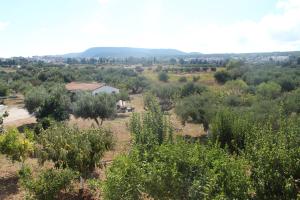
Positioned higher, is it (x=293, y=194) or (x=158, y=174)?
(x=158, y=174)

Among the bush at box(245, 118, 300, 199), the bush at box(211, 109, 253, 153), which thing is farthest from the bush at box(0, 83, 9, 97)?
the bush at box(245, 118, 300, 199)

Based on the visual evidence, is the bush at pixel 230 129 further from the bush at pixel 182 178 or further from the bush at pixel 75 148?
the bush at pixel 182 178

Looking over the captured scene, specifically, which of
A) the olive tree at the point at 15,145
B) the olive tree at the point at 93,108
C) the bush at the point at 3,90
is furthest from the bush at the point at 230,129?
the bush at the point at 3,90

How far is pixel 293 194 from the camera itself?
11094 millimetres

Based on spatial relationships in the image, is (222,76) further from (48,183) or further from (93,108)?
(48,183)

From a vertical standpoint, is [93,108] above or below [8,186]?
above

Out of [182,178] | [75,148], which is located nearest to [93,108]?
[75,148]

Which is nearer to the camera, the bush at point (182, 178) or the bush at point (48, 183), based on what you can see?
the bush at point (182, 178)

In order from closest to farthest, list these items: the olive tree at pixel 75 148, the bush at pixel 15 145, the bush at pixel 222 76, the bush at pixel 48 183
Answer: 1. the bush at pixel 48 183
2. the olive tree at pixel 75 148
3. the bush at pixel 15 145
4. the bush at pixel 222 76

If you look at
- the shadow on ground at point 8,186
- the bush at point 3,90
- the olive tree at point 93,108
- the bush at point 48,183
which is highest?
the bush at point 48,183

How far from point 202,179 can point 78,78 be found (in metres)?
83.0

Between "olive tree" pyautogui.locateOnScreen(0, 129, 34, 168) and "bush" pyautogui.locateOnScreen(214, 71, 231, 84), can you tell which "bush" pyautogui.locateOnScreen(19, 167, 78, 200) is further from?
"bush" pyautogui.locateOnScreen(214, 71, 231, 84)

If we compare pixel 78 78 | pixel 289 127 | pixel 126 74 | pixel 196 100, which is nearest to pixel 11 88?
pixel 78 78

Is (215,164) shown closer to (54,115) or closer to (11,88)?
(54,115)
